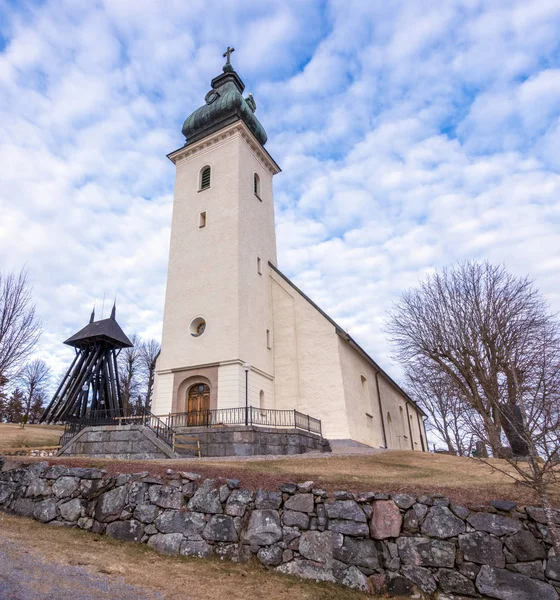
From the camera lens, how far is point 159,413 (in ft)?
66.4

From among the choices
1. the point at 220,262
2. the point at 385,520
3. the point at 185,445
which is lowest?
the point at 385,520

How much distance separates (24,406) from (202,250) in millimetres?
39794

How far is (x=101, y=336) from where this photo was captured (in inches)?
1196

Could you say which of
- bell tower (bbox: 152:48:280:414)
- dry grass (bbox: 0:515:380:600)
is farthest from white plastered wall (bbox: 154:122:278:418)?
dry grass (bbox: 0:515:380:600)

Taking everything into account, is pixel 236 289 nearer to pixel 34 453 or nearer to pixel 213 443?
pixel 213 443

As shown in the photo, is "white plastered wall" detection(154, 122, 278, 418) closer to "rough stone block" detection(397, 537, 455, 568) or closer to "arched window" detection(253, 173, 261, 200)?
"arched window" detection(253, 173, 261, 200)

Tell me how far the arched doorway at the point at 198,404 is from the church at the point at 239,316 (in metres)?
0.07

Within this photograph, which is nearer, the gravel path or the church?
the gravel path

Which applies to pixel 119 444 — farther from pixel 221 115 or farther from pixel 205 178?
pixel 221 115

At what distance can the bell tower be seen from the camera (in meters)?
20.1

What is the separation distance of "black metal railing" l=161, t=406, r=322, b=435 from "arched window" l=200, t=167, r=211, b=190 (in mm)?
14125

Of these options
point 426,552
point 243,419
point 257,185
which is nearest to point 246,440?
point 243,419

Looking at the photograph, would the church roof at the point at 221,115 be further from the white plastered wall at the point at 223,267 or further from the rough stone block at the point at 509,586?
the rough stone block at the point at 509,586

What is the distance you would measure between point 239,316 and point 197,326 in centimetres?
288
